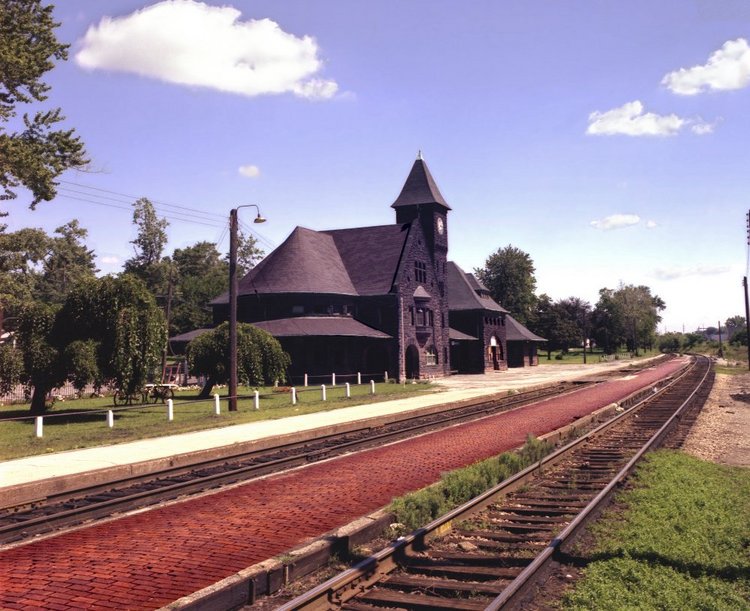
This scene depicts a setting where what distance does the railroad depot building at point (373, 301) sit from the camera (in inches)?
1802

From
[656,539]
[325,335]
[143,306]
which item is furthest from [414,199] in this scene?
[656,539]

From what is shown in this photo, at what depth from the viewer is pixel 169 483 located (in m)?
11.8

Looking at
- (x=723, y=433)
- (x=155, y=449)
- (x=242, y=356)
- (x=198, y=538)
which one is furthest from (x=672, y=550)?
(x=242, y=356)

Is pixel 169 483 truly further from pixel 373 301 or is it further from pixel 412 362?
pixel 412 362

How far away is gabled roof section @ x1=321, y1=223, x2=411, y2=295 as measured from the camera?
167 ft

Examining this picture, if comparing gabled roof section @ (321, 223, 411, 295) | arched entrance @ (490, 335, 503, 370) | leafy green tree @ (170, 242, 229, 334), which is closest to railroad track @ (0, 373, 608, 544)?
gabled roof section @ (321, 223, 411, 295)

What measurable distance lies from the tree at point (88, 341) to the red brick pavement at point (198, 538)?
39.8 feet

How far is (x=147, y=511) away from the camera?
967 centimetres

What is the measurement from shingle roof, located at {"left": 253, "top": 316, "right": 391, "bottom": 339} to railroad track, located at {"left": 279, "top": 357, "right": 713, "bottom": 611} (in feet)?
103

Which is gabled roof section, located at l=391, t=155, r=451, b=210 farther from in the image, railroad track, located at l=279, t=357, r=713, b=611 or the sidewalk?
railroad track, located at l=279, t=357, r=713, b=611

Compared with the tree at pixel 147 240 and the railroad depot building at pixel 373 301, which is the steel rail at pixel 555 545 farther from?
the tree at pixel 147 240

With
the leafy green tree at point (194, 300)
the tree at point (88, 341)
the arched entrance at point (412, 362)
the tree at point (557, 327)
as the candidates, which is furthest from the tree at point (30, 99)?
the tree at point (557, 327)

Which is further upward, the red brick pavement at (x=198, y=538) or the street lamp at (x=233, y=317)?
the street lamp at (x=233, y=317)

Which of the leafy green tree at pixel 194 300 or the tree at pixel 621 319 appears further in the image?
the tree at pixel 621 319
